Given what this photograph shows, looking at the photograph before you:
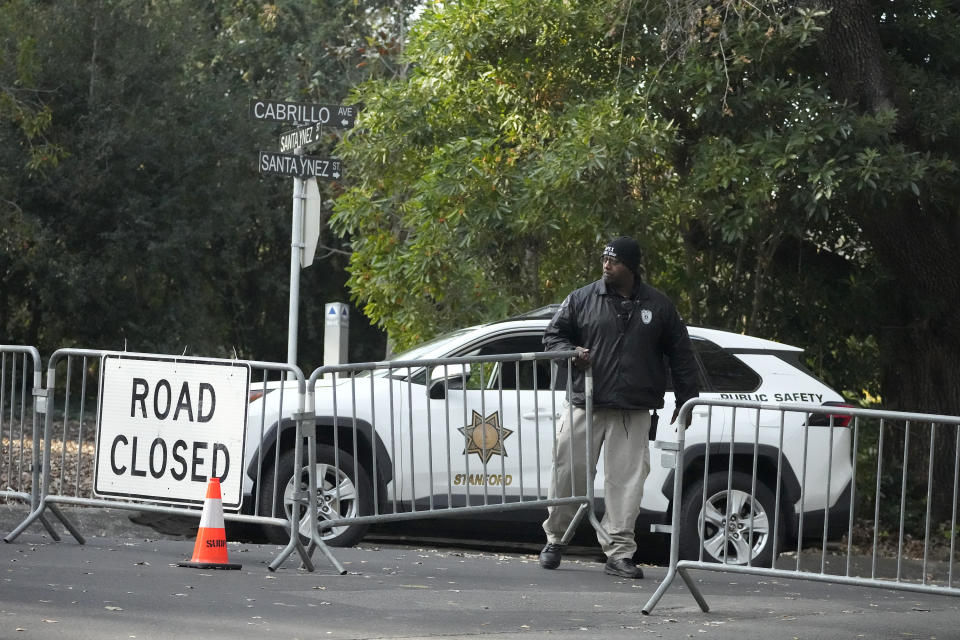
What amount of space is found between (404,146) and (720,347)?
4560 mm

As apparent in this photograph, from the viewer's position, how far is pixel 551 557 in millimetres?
8727

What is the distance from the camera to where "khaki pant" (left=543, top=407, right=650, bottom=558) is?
8.35m

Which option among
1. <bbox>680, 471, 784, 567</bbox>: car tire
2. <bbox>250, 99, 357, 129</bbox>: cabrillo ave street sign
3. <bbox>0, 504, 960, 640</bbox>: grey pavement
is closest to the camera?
<bbox>0, 504, 960, 640</bbox>: grey pavement

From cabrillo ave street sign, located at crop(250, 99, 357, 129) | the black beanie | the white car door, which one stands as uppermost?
cabrillo ave street sign, located at crop(250, 99, 357, 129)

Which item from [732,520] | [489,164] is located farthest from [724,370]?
[489,164]

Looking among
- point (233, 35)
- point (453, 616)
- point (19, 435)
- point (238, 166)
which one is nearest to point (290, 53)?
point (233, 35)

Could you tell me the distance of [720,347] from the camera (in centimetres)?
990

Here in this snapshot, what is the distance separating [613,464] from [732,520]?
5.38 ft

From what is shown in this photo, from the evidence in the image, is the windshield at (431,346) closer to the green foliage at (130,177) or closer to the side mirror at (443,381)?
the side mirror at (443,381)

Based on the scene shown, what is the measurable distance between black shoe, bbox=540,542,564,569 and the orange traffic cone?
6.40 feet

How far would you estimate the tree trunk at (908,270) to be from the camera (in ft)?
40.3

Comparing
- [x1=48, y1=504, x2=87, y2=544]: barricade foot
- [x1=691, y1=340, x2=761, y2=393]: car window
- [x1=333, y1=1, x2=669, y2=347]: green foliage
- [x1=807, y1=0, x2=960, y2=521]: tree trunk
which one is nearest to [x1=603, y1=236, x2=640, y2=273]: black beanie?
[x1=691, y1=340, x2=761, y2=393]: car window

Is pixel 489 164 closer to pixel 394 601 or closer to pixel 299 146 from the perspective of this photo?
pixel 299 146

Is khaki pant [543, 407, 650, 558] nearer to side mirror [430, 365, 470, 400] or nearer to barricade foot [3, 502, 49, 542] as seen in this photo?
side mirror [430, 365, 470, 400]
